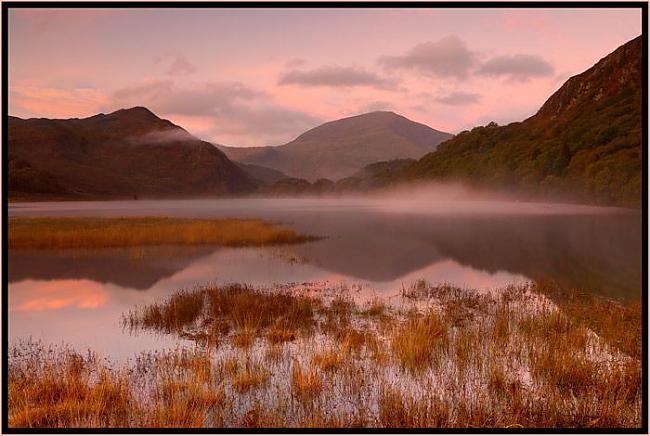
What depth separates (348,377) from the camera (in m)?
12.9

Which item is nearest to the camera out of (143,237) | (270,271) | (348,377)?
(348,377)

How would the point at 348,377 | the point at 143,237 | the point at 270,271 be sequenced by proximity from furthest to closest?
the point at 143,237
the point at 270,271
the point at 348,377

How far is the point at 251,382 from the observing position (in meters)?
12.6

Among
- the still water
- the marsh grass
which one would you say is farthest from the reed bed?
the marsh grass

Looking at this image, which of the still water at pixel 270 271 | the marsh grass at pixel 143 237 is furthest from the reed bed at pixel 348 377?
the marsh grass at pixel 143 237

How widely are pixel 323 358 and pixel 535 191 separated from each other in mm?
178594

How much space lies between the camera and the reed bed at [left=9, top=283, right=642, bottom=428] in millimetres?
10641

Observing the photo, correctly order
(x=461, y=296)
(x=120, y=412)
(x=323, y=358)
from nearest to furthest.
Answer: (x=120, y=412) < (x=323, y=358) < (x=461, y=296)

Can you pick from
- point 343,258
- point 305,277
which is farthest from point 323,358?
point 343,258

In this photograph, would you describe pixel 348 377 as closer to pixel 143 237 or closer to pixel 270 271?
pixel 270 271

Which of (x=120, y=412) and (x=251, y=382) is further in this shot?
(x=251, y=382)

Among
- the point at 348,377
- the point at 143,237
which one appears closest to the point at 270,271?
the point at 348,377

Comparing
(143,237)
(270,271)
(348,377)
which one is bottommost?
(270,271)

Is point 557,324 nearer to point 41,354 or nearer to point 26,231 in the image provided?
point 41,354
